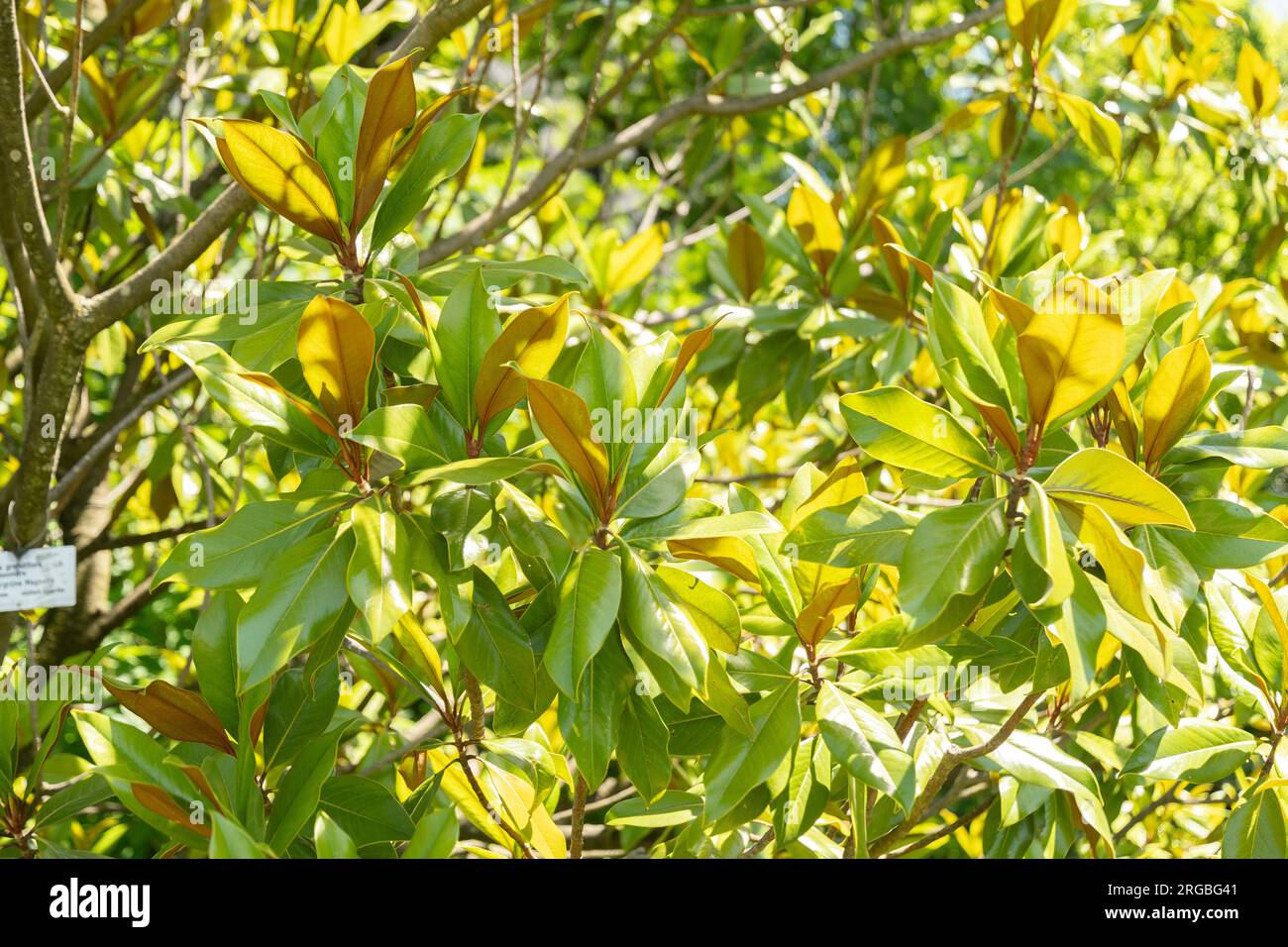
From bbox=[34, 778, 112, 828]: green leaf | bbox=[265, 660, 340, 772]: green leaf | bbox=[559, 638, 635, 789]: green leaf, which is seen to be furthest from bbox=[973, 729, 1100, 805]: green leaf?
bbox=[34, 778, 112, 828]: green leaf

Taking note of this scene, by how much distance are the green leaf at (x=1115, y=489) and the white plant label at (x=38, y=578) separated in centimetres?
150

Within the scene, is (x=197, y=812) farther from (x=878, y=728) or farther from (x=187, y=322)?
(x=878, y=728)

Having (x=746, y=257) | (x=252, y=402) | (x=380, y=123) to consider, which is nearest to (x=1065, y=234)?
(x=746, y=257)

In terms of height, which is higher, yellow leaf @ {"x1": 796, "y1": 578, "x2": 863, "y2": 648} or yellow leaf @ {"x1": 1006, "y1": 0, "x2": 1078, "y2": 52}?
yellow leaf @ {"x1": 1006, "y1": 0, "x2": 1078, "y2": 52}

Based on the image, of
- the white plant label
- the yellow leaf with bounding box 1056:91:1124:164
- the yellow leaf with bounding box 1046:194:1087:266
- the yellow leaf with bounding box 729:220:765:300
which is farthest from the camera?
the yellow leaf with bounding box 729:220:765:300

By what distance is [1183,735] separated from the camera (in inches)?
56.0

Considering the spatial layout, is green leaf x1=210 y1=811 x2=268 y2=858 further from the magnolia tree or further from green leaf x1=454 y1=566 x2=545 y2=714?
green leaf x1=454 y1=566 x2=545 y2=714

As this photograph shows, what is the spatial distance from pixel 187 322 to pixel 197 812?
1.87 feet

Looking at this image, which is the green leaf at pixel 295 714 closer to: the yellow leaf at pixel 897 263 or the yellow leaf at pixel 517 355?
the yellow leaf at pixel 517 355

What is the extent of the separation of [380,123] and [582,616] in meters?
0.65

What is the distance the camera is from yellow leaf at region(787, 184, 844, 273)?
2.31 metres

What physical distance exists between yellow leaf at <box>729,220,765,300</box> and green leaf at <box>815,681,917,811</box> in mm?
1472
